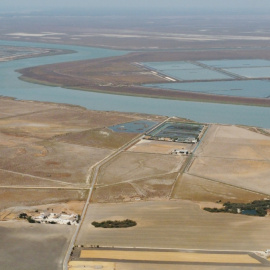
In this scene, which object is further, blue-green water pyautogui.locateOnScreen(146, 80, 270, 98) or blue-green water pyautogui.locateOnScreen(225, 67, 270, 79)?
blue-green water pyautogui.locateOnScreen(225, 67, 270, 79)

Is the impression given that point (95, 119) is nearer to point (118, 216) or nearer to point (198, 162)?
point (198, 162)

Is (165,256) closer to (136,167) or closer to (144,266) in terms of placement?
(144,266)

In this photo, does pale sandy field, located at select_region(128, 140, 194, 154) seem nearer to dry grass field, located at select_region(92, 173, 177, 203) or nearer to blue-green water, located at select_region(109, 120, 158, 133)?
blue-green water, located at select_region(109, 120, 158, 133)

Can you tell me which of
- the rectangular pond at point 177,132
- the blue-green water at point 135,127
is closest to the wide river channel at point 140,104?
the rectangular pond at point 177,132

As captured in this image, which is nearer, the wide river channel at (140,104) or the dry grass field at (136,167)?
the dry grass field at (136,167)

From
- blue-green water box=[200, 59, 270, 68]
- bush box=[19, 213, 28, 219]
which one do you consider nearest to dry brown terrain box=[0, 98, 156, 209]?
bush box=[19, 213, 28, 219]

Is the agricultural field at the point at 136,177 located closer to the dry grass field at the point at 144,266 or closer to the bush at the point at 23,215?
the bush at the point at 23,215
